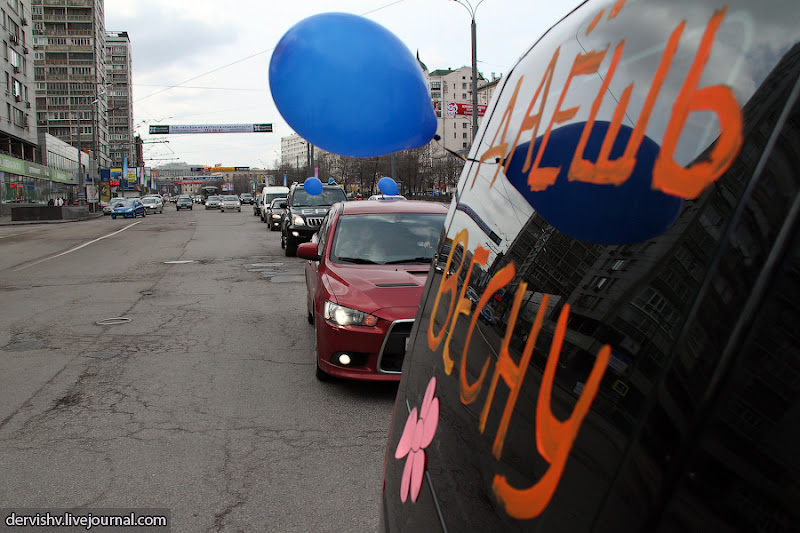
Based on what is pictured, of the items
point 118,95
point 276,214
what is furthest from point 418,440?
point 118,95

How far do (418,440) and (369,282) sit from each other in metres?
4.23

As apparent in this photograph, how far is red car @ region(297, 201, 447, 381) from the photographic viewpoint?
208 inches

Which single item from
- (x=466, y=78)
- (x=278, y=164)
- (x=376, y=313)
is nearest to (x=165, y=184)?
(x=278, y=164)

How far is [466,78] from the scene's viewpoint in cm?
10131

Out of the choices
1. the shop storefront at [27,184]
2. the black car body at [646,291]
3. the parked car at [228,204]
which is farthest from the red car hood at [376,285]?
the parked car at [228,204]

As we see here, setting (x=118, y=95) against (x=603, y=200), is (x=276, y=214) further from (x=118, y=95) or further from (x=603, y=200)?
(x=118, y=95)

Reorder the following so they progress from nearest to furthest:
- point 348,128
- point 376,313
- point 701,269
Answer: point 701,269 → point 348,128 → point 376,313

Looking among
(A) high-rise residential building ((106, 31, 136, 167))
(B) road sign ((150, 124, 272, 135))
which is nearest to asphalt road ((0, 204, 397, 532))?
(B) road sign ((150, 124, 272, 135))

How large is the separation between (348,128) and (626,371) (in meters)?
2.18

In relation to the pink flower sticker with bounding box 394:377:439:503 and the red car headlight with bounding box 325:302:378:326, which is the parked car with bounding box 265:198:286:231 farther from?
the pink flower sticker with bounding box 394:377:439:503

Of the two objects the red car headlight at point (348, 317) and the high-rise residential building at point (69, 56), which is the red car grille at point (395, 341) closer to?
the red car headlight at point (348, 317)

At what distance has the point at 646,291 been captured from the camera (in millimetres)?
819

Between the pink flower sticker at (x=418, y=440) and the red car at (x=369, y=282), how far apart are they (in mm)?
3570

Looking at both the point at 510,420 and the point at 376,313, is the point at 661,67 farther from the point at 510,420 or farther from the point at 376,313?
the point at 376,313
